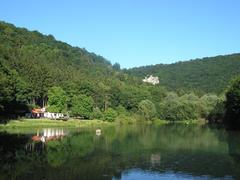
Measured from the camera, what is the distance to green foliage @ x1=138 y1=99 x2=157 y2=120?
14975 cm

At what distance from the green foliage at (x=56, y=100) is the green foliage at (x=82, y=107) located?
9.60 feet

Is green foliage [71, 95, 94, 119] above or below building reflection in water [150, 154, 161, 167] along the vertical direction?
above

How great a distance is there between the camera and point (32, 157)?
1815 inches

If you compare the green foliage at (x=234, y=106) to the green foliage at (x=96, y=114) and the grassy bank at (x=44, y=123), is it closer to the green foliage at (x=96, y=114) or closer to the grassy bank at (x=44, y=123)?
the grassy bank at (x=44, y=123)

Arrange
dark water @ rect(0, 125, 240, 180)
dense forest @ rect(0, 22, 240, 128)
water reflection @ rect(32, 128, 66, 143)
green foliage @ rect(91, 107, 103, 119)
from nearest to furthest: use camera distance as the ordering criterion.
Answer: dark water @ rect(0, 125, 240, 180)
water reflection @ rect(32, 128, 66, 143)
dense forest @ rect(0, 22, 240, 128)
green foliage @ rect(91, 107, 103, 119)

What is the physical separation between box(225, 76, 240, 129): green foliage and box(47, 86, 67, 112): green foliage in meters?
46.6

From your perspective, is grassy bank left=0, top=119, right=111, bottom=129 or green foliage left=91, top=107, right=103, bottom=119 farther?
green foliage left=91, top=107, right=103, bottom=119

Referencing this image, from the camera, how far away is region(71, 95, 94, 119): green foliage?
4828 inches

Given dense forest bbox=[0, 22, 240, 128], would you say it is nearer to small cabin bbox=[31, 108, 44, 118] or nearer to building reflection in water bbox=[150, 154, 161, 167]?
small cabin bbox=[31, 108, 44, 118]

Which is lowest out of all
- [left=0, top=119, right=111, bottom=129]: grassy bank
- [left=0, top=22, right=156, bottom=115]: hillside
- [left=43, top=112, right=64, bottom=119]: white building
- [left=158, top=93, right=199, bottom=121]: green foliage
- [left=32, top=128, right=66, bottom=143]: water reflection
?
[left=32, top=128, right=66, bottom=143]: water reflection

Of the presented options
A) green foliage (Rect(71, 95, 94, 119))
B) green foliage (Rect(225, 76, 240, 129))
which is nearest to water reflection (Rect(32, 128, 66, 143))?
green foliage (Rect(71, 95, 94, 119))

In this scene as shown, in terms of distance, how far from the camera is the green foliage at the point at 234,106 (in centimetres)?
9969

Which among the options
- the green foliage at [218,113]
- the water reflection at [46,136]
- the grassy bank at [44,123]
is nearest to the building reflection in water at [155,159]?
the water reflection at [46,136]

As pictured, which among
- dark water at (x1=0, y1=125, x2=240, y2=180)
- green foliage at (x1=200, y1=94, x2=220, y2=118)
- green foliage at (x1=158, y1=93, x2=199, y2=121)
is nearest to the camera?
dark water at (x1=0, y1=125, x2=240, y2=180)
